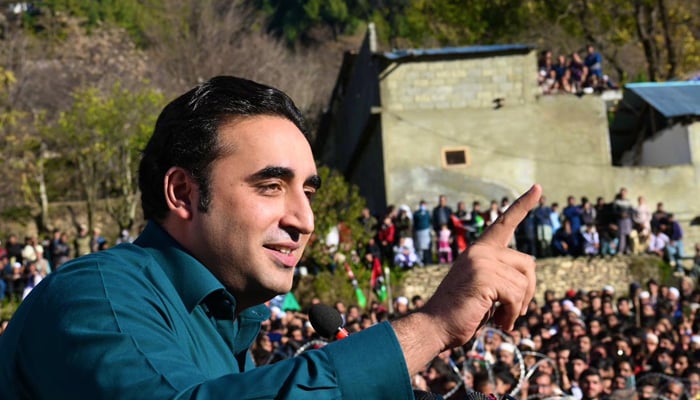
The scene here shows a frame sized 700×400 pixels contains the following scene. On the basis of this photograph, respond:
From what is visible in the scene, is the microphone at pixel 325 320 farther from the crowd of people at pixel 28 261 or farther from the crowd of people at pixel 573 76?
the crowd of people at pixel 573 76

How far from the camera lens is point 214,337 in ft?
8.09

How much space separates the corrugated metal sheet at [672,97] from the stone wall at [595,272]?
5.76 m

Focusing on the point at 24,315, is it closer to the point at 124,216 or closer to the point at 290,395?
the point at 290,395

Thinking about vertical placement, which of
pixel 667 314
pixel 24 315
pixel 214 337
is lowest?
pixel 667 314

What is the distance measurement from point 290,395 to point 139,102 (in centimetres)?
3489

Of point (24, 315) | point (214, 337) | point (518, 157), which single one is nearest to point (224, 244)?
point (214, 337)

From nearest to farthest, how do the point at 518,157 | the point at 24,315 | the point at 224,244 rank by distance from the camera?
the point at 24,315, the point at 224,244, the point at 518,157

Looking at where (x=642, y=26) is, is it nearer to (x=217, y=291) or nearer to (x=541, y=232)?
(x=541, y=232)

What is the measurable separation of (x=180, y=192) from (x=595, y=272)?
82.6 ft

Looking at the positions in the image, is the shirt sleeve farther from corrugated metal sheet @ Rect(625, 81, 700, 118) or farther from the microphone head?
corrugated metal sheet @ Rect(625, 81, 700, 118)

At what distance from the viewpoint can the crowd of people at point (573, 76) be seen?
32.0 m

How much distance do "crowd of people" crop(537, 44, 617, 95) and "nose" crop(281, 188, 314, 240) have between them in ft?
98.4

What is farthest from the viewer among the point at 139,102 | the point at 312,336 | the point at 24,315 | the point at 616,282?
the point at 139,102

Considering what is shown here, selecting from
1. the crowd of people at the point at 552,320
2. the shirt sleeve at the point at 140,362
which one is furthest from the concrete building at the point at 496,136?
the shirt sleeve at the point at 140,362
